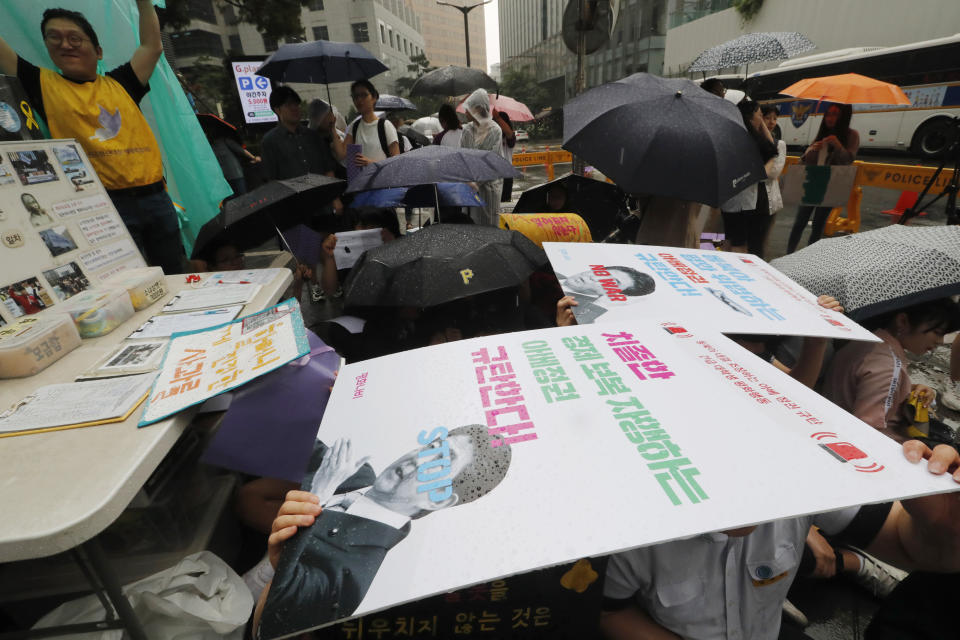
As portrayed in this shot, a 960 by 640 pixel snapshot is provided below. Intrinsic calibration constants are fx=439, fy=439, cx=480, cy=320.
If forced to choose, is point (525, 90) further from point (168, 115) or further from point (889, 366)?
point (889, 366)

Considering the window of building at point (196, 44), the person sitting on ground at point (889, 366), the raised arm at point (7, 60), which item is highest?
the window of building at point (196, 44)

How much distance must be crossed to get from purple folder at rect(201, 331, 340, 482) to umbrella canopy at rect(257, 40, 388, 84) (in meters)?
6.76

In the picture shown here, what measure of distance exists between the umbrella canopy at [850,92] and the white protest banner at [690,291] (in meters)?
4.80

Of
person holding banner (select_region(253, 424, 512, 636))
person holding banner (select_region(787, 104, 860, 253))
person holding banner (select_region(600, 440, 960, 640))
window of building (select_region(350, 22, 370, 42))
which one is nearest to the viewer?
person holding banner (select_region(253, 424, 512, 636))

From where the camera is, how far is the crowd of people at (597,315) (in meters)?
1.32

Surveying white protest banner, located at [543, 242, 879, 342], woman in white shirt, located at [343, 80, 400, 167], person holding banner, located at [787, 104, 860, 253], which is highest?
woman in white shirt, located at [343, 80, 400, 167]

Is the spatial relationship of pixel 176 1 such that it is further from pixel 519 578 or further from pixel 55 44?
pixel 519 578

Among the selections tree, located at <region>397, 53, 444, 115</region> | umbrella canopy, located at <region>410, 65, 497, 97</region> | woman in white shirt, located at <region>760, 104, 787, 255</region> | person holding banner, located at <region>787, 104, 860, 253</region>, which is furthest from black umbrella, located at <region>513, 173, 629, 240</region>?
tree, located at <region>397, 53, 444, 115</region>

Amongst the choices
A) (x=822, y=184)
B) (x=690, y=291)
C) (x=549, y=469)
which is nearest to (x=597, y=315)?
(x=690, y=291)

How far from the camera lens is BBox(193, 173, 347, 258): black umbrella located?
2.62 meters

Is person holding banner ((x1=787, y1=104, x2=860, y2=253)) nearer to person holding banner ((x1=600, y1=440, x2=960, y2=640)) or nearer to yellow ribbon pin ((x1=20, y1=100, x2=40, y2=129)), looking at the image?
person holding banner ((x1=600, y1=440, x2=960, y2=640))

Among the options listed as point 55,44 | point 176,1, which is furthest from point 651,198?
point 176,1

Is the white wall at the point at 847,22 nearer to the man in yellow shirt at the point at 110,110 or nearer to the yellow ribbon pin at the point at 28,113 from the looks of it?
the man in yellow shirt at the point at 110,110

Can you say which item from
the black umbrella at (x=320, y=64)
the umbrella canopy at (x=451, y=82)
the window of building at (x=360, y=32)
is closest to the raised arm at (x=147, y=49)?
the black umbrella at (x=320, y=64)
